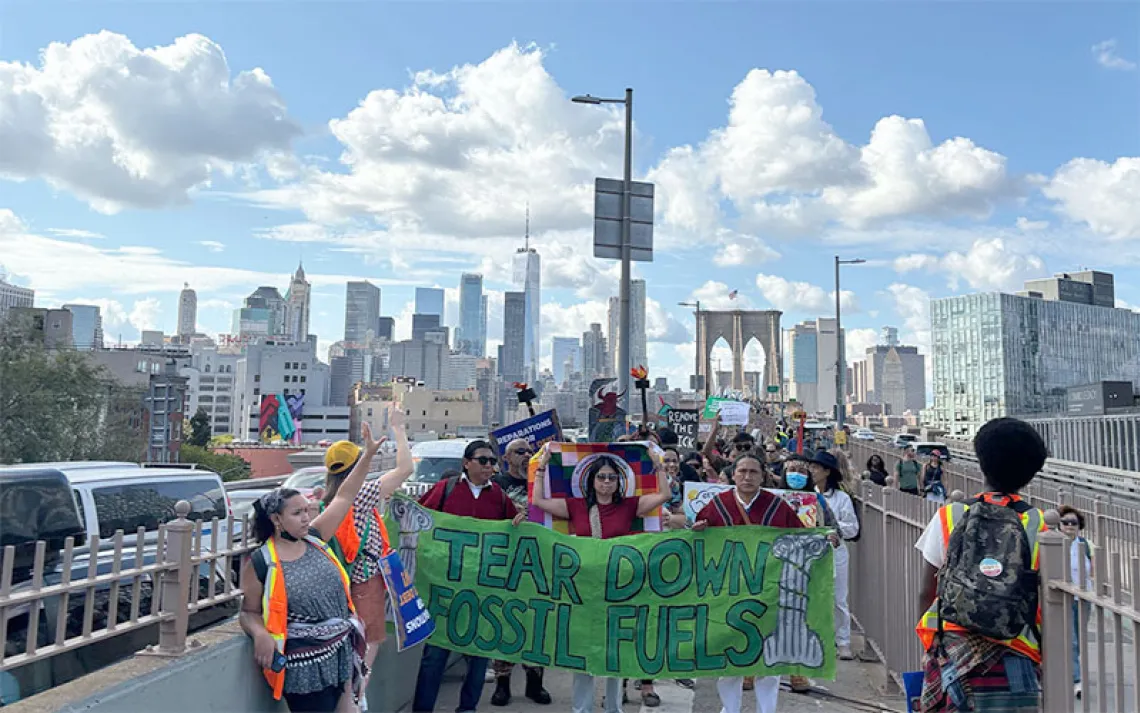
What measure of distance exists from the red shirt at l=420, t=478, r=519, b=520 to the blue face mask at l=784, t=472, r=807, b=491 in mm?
2546

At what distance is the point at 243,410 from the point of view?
14888 cm

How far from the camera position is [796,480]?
290 inches

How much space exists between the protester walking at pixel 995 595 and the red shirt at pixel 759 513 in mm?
1823

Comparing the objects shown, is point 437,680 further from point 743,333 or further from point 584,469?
point 743,333

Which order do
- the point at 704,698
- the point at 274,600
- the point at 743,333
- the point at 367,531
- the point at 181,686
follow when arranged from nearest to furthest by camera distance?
the point at 181,686, the point at 274,600, the point at 367,531, the point at 704,698, the point at 743,333

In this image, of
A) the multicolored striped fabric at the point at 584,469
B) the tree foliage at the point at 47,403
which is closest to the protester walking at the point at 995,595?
the multicolored striped fabric at the point at 584,469

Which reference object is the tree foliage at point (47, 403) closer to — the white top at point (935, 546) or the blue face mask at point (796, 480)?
the blue face mask at point (796, 480)

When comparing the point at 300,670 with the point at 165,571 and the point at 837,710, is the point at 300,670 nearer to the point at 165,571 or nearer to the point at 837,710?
the point at 165,571

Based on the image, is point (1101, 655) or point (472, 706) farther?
point (472, 706)

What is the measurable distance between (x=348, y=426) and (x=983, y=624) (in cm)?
14150

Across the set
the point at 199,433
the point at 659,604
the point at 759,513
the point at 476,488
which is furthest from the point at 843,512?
the point at 199,433

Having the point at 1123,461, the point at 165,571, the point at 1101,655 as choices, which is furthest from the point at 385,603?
the point at 1123,461

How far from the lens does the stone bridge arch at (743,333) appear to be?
148000mm

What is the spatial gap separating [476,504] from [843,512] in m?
3.32
